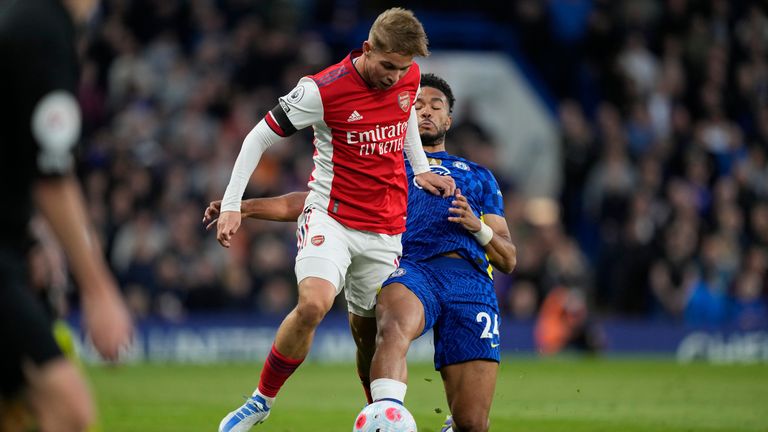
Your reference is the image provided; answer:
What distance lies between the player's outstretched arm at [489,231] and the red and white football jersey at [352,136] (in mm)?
395

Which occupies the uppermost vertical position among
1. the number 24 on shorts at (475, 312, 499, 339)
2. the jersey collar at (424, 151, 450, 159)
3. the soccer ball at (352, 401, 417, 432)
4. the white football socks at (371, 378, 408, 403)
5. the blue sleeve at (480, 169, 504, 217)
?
the jersey collar at (424, 151, 450, 159)

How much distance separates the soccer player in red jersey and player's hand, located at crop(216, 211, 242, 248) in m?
0.03

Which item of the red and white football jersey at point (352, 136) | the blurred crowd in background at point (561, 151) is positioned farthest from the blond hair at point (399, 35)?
the blurred crowd in background at point (561, 151)

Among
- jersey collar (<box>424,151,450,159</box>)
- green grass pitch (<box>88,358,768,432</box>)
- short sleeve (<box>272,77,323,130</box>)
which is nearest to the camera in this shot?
short sleeve (<box>272,77,323,130</box>)

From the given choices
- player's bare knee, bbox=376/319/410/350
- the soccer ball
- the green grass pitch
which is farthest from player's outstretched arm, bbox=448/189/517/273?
the soccer ball

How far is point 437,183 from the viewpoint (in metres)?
7.41

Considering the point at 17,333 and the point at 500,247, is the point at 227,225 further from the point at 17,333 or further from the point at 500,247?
the point at 17,333

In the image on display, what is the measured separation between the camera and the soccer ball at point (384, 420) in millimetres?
6105

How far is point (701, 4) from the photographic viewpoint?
79.3 feet

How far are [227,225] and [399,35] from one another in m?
1.49

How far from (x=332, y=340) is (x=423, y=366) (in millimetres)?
1955

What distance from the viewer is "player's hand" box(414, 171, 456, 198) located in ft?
24.3

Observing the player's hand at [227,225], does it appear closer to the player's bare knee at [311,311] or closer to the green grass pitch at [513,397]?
the player's bare knee at [311,311]

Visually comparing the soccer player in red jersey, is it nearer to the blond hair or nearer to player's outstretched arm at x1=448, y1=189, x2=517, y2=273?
the blond hair
